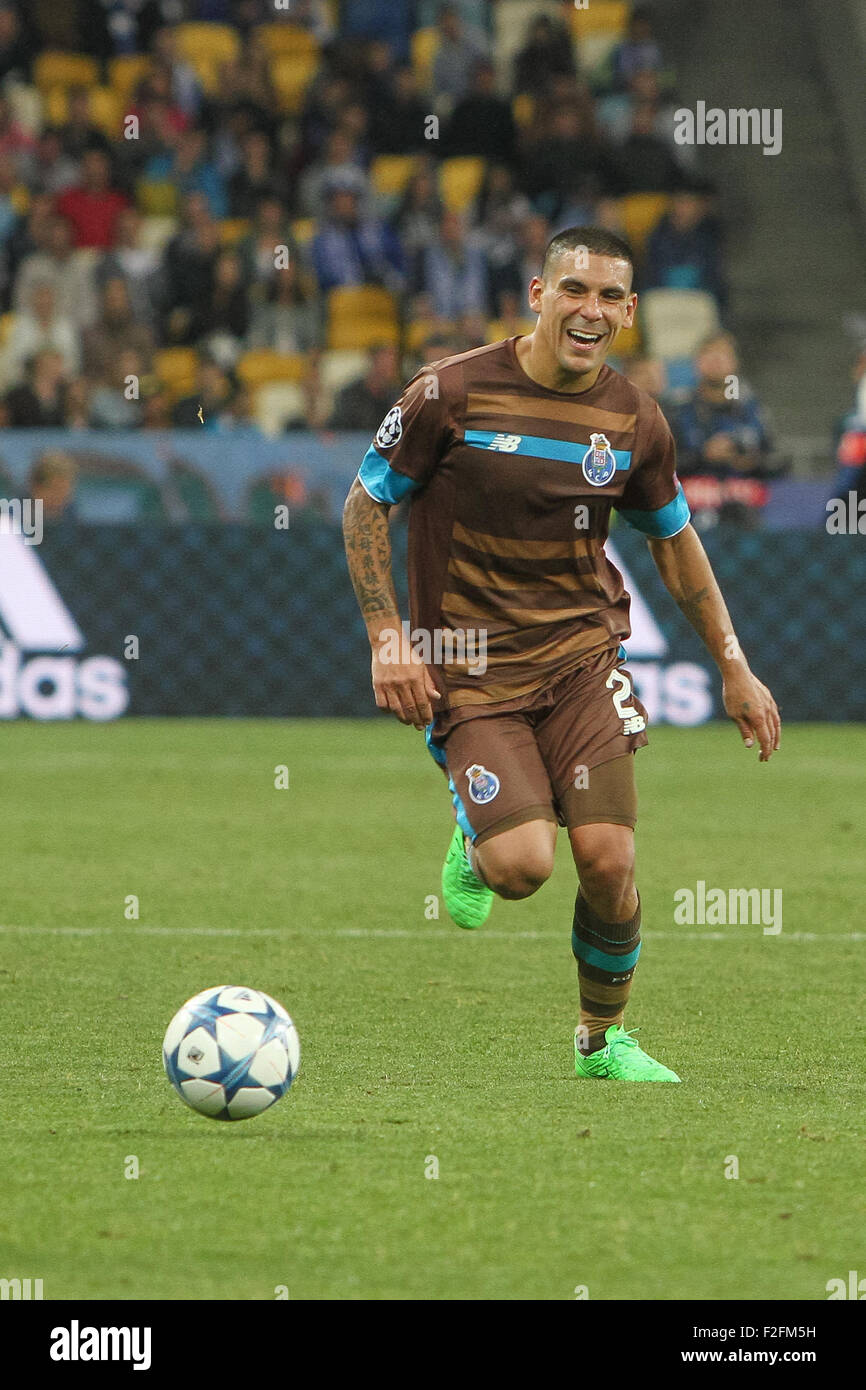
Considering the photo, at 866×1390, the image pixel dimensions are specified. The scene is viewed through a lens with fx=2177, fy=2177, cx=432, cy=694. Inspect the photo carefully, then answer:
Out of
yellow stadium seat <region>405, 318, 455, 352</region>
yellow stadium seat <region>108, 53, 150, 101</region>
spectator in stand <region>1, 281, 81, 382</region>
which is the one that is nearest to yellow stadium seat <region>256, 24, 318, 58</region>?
yellow stadium seat <region>108, 53, 150, 101</region>

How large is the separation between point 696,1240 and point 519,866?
1523 mm

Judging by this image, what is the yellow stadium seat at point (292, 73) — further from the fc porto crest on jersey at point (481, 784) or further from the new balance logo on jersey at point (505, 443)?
the fc porto crest on jersey at point (481, 784)

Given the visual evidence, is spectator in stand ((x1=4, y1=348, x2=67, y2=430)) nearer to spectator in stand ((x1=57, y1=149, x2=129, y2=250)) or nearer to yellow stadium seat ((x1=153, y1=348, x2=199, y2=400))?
yellow stadium seat ((x1=153, y1=348, x2=199, y2=400))

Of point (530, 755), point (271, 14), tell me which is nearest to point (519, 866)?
point (530, 755)

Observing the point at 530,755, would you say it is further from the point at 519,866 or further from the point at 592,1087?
the point at 592,1087

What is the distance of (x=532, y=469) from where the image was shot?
5.46 meters

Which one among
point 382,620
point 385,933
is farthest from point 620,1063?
point 385,933

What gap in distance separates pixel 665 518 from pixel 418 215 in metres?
12.7

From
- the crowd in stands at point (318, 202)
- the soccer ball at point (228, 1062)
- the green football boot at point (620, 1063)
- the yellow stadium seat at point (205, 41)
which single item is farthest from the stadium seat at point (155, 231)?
the soccer ball at point (228, 1062)

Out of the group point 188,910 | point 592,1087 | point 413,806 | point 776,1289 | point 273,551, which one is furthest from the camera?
point 273,551

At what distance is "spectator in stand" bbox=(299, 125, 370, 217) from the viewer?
60.5ft

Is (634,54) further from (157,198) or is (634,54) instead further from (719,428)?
(719,428)

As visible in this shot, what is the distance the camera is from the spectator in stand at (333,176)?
60.5ft

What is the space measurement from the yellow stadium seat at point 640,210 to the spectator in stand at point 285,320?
3452mm
